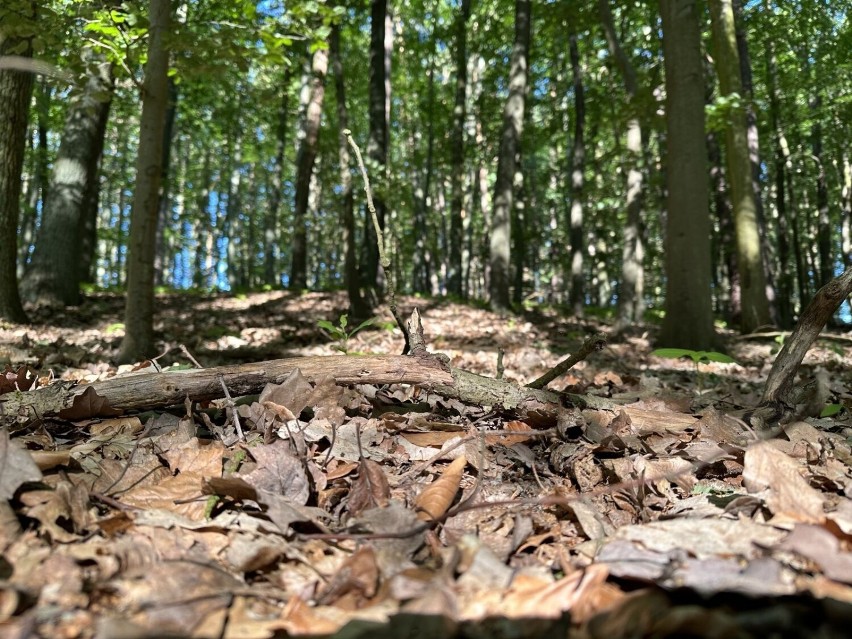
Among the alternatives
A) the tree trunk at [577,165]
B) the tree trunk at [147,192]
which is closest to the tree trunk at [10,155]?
the tree trunk at [147,192]

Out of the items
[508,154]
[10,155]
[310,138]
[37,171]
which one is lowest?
[10,155]

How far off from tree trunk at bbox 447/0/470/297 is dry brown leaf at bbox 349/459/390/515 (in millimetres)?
16374

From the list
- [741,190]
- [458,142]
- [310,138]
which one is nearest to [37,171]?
[310,138]

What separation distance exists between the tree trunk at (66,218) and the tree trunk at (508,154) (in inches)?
287

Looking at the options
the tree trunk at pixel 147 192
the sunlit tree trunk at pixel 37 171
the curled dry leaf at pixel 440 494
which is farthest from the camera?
the sunlit tree trunk at pixel 37 171

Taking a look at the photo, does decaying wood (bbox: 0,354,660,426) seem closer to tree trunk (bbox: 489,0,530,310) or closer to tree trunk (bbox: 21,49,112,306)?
tree trunk (bbox: 21,49,112,306)

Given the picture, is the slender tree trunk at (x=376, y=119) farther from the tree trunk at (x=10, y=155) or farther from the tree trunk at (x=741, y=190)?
the tree trunk at (x=741, y=190)

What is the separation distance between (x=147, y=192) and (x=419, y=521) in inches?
171

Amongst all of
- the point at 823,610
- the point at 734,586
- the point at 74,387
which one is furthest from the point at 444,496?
the point at 74,387

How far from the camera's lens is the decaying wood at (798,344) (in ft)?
7.68

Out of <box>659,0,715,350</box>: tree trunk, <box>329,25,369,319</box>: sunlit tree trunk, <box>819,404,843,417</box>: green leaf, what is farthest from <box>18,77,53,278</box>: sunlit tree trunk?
<box>819,404,843,417</box>: green leaf

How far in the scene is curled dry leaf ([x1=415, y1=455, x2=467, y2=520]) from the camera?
1.62 meters

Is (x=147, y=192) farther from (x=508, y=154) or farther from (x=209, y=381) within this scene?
(x=508, y=154)

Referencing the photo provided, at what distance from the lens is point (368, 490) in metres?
1.73
